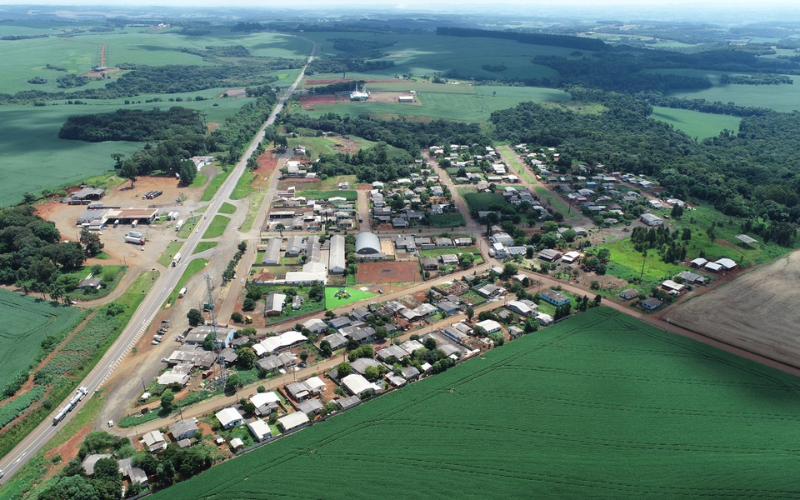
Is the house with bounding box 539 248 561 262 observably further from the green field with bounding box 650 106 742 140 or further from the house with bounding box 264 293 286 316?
the green field with bounding box 650 106 742 140

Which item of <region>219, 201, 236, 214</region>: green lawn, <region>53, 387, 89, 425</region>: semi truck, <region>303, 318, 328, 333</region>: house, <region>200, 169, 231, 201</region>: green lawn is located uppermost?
<region>200, 169, 231, 201</region>: green lawn

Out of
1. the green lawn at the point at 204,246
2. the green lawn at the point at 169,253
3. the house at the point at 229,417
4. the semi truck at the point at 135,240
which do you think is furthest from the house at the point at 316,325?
the semi truck at the point at 135,240

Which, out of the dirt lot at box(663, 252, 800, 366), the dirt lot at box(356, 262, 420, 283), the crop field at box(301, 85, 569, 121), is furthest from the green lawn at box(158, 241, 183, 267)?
the crop field at box(301, 85, 569, 121)

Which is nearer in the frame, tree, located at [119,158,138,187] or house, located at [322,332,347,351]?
house, located at [322,332,347,351]

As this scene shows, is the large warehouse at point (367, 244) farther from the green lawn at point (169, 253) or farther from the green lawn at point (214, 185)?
the green lawn at point (214, 185)

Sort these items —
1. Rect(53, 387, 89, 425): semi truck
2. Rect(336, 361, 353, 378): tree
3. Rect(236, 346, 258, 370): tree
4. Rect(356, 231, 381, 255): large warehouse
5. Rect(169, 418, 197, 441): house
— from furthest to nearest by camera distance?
Rect(356, 231, 381, 255): large warehouse < Rect(236, 346, 258, 370): tree < Rect(336, 361, 353, 378): tree < Rect(53, 387, 89, 425): semi truck < Rect(169, 418, 197, 441): house

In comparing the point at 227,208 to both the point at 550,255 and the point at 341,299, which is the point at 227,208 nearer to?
the point at 341,299
